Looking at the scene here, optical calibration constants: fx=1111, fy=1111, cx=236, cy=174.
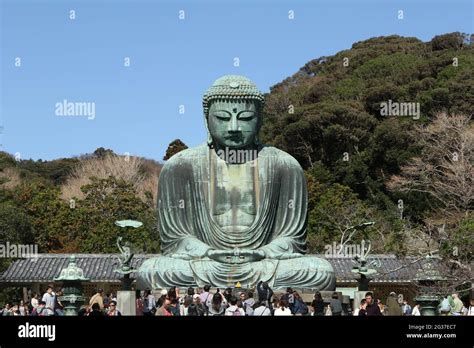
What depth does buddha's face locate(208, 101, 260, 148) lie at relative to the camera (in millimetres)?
20344

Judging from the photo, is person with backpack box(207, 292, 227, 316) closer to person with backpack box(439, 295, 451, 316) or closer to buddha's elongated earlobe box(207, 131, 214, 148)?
person with backpack box(439, 295, 451, 316)

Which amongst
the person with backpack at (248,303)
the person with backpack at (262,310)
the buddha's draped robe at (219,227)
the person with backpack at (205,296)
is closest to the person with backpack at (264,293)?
the person with backpack at (248,303)

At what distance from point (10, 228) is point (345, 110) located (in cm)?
1644

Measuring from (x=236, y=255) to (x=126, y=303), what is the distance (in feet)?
7.72

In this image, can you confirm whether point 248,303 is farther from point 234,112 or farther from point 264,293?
point 234,112

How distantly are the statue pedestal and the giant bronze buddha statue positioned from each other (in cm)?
154

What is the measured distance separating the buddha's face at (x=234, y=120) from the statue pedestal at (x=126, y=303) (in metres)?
3.76

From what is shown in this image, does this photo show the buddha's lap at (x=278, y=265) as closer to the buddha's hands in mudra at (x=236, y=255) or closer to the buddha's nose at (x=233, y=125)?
the buddha's hands in mudra at (x=236, y=255)

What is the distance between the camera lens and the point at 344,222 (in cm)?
3600

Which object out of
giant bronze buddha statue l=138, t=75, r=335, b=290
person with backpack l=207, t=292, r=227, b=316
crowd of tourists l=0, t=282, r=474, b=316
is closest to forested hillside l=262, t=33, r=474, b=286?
giant bronze buddha statue l=138, t=75, r=335, b=290

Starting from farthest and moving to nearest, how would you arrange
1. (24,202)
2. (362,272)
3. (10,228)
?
1. (24,202)
2. (10,228)
3. (362,272)

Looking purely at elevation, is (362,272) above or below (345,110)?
below
